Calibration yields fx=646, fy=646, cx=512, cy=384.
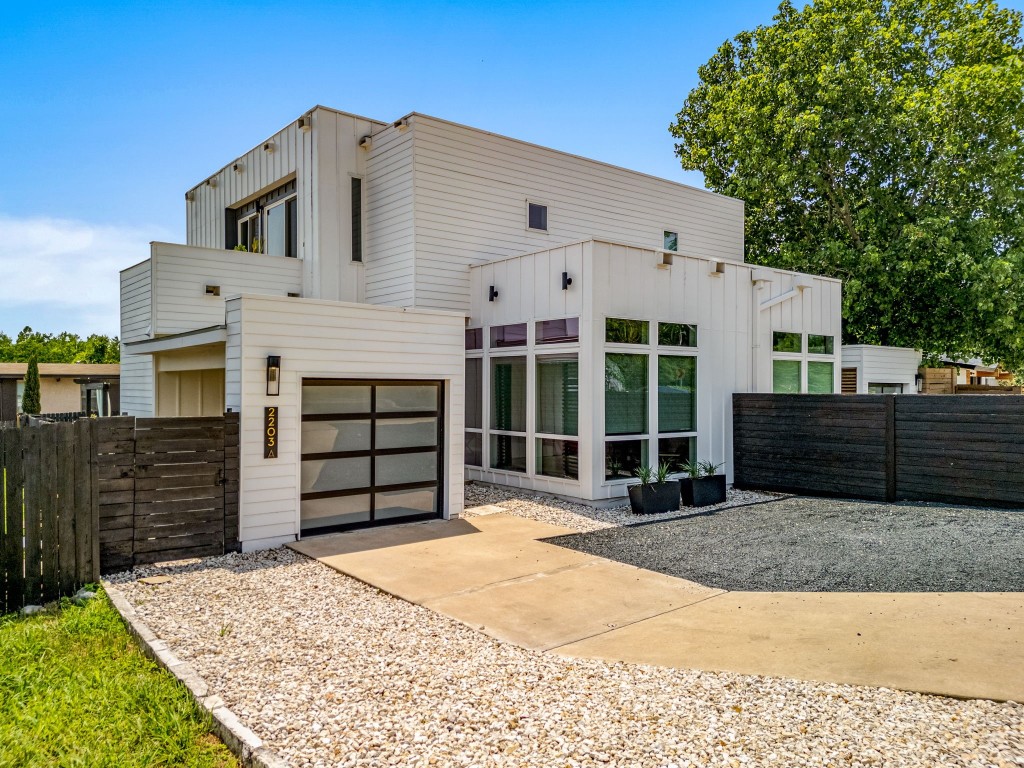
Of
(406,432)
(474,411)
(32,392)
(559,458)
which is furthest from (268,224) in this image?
(32,392)

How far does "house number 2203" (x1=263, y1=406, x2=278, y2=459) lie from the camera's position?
21.9 feet

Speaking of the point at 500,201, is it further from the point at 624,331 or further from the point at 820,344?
the point at 820,344

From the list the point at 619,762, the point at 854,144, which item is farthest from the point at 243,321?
the point at 854,144

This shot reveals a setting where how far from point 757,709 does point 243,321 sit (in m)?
5.65

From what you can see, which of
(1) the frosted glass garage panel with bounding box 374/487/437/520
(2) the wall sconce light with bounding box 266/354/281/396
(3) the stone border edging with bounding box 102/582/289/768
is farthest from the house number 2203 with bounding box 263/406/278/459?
(3) the stone border edging with bounding box 102/582/289/768

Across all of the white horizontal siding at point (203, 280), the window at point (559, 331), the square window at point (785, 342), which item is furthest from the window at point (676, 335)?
the white horizontal siding at point (203, 280)

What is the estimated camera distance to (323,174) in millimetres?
11375

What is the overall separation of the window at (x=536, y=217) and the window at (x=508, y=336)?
2.71 m

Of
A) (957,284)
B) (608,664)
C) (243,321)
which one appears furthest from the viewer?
(957,284)

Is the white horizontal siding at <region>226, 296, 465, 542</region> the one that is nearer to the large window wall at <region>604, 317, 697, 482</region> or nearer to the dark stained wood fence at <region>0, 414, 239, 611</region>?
the dark stained wood fence at <region>0, 414, 239, 611</region>

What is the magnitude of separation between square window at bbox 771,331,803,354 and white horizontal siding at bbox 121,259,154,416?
1073 cm

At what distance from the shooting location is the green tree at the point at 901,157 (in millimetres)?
16250

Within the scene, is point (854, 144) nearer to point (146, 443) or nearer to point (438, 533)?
point (438, 533)

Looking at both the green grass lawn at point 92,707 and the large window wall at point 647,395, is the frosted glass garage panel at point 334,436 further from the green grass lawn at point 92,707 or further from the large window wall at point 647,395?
the large window wall at point 647,395
